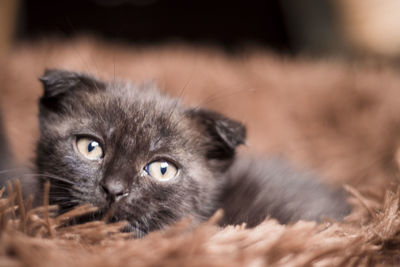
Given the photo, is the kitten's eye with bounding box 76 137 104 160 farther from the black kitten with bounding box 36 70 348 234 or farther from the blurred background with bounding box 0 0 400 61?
the blurred background with bounding box 0 0 400 61

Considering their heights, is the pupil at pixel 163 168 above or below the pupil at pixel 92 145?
below

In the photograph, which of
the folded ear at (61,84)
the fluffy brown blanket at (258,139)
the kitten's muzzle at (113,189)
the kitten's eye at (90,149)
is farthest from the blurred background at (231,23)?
the kitten's muzzle at (113,189)

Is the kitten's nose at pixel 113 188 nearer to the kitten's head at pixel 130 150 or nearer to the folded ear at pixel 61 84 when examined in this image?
the kitten's head at pixel 130 150

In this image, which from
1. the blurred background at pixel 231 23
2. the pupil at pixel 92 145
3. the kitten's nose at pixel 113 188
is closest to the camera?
the kitten's nose at pixel 113 188

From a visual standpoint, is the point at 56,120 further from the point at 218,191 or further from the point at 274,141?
the point at 274,141

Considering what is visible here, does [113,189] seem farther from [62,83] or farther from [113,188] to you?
[62,83]

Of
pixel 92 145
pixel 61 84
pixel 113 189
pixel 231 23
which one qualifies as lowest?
pixel 113 189

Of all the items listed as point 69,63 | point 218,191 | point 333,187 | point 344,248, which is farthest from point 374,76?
point 69,63

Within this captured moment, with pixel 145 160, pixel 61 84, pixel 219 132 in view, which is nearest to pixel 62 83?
pixel 61 84
